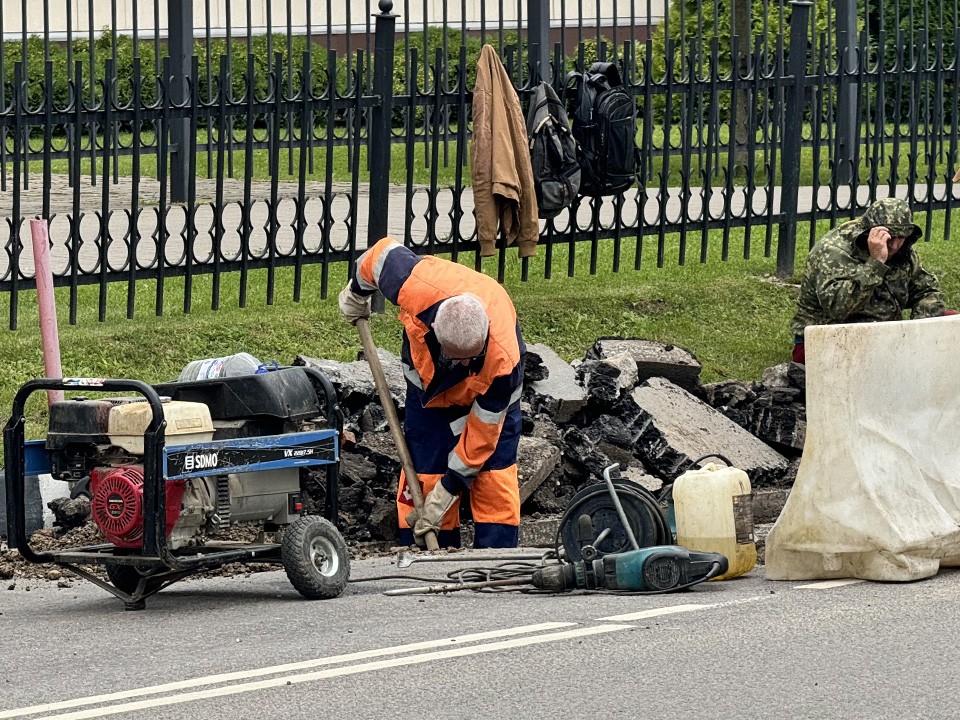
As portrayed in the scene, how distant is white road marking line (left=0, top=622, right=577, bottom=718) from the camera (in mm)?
5578

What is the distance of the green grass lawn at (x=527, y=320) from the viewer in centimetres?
1077

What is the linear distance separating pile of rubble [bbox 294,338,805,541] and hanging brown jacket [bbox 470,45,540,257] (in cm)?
120

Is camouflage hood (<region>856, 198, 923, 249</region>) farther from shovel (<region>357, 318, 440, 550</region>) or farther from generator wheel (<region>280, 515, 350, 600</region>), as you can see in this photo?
generator wheel (<region>280, 515, 350, 600</region>)

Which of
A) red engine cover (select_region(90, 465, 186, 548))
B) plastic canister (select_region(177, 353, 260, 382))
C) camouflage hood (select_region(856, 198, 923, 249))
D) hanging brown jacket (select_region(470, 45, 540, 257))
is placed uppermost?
hanging brown jacket (select_region(470, 45, 540, 257))

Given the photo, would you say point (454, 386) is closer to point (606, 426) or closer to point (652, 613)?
point (606, 426)

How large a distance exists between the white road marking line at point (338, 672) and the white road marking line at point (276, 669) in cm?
9

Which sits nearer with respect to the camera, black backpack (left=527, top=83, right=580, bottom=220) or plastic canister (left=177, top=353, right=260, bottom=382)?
plastic canister (left=177, top=353, right=260, bottom=382)

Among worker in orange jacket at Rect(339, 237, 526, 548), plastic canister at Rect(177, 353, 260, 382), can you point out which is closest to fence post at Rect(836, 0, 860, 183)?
worker in orange jacket at Rect(339, 237, 526, 548)

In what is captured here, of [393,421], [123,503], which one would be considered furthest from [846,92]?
[123,503]

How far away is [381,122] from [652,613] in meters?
5.54

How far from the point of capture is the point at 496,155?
11383mm

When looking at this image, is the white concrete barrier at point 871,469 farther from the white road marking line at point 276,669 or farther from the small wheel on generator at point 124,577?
the small wheel on generator at point 124,577

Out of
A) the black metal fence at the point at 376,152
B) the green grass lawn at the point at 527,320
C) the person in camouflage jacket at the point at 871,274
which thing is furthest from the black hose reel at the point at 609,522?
the black metal fence at the point at 376,152

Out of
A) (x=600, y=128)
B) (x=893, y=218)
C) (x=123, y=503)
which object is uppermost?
(x=600, y=128)
